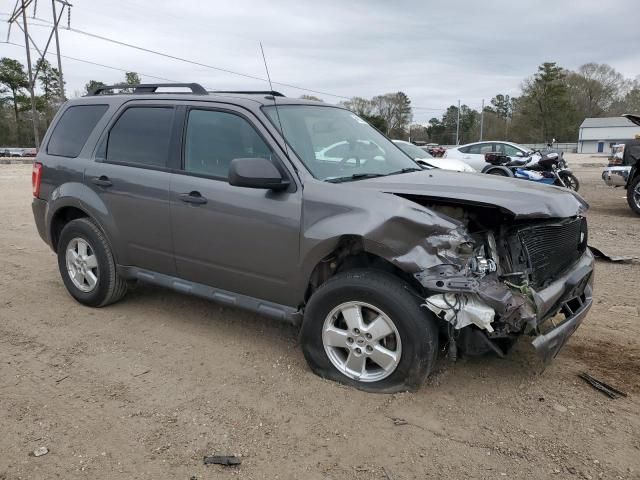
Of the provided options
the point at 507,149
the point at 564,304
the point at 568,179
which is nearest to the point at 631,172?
the point at 568,179

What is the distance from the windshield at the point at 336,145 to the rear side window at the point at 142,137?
966 mm

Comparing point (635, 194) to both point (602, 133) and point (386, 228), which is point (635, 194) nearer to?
point (386, 228)

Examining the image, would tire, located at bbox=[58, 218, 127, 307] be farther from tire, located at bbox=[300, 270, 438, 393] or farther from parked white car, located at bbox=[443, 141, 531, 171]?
parked white car, located at bbox=[443, 141, 531, 171]

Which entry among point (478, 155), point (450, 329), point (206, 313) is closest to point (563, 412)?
point (450, 329)

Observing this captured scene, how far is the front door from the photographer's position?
3588mm

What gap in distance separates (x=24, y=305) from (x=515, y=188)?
4504mm

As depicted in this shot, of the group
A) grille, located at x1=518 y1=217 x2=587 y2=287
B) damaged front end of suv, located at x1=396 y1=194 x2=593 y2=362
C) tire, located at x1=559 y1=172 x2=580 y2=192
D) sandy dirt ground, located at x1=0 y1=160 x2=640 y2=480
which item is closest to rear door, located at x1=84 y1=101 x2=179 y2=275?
sandy dirt ground, located at x1=0 y1=160 x2=640 y2=480

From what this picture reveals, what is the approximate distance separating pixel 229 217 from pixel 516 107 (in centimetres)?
8368

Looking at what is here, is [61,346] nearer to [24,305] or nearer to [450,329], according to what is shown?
[24,305]

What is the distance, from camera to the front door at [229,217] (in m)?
3.59

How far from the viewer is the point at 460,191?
10.8ft

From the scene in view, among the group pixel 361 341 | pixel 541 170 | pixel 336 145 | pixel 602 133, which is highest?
pixel 602 133

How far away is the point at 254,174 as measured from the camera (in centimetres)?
340

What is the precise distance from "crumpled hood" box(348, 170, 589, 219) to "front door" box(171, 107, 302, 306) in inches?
24.1
